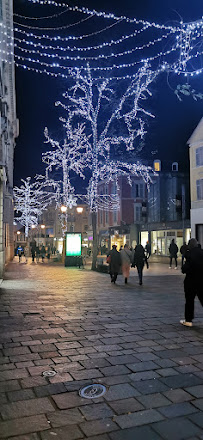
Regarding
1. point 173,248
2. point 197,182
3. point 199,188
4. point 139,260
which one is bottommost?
point 139,260

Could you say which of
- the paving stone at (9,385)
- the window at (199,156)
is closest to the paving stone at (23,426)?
the paving stone at (9,385)

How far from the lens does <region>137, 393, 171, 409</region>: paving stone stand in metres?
3.62

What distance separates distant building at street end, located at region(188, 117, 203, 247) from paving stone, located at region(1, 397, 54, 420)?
26178 mm

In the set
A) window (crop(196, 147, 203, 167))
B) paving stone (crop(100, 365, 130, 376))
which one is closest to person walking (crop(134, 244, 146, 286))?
paving stone (crop(100, 365, 130, 376))

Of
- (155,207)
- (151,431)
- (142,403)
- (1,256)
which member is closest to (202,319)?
(142,403)

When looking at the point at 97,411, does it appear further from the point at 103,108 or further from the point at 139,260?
the point at 103,108

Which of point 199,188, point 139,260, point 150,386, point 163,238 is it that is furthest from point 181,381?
point 163,238

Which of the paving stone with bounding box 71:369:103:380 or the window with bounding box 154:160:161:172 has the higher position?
the window with bounding box 154:160:161:172

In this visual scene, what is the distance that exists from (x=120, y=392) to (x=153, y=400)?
1.23 ft

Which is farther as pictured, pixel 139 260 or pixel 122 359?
pixel 139 260

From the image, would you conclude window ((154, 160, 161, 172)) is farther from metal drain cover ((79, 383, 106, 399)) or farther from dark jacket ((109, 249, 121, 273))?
metal drain cover ((79, 383, 106, 399))

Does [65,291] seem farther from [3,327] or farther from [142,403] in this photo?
[142,403]

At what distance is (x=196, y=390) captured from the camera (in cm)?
397

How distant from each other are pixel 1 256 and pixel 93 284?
3927 millimetres
